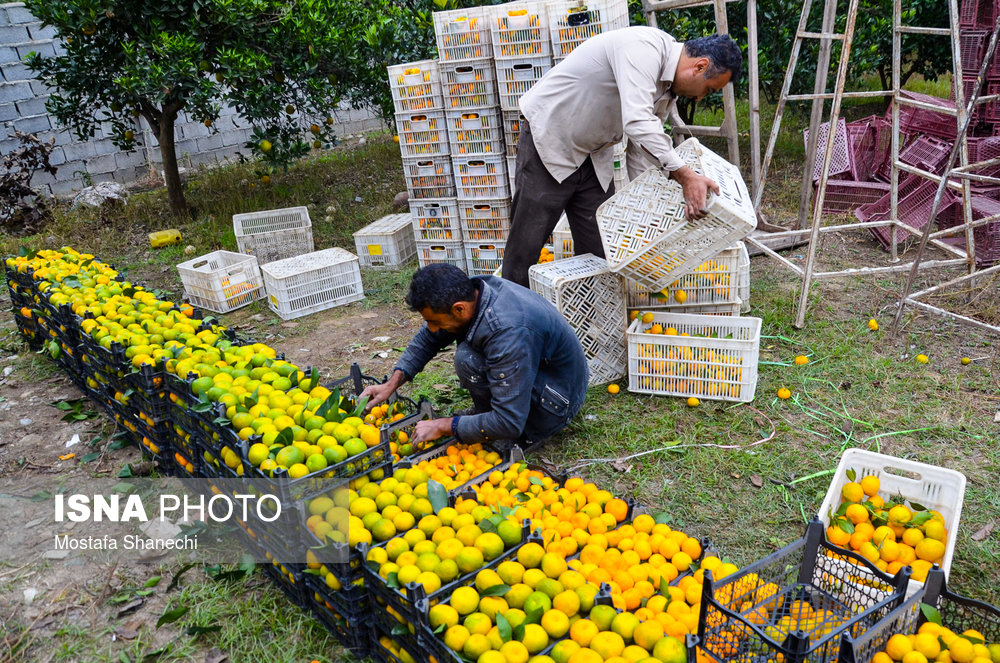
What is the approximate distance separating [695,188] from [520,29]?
2746 mm

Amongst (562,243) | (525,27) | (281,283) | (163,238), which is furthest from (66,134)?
(562,243)

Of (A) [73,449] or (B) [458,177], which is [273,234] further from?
(A) [73,449]

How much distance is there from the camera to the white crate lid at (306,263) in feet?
21.0

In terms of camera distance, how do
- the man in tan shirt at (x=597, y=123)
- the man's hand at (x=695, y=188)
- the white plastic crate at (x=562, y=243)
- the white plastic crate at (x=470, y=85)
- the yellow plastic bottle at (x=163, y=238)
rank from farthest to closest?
the yellow plastic bottle at (x=163, y=238), the white plastic crate at (x=470, y=85), the white plastic crate at (x=562, y=243), the man in tan shirt at (x=597, y=123), the man's hand at (x=695, y=188)

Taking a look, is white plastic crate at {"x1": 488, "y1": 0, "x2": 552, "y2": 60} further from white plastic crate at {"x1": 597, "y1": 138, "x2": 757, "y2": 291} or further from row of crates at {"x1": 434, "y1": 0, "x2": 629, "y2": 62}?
white plastic crate at {"x1": 597, "y1": 138, "x2": 757, "y2": 291}

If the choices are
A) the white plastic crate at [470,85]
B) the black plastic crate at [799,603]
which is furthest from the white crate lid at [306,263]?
the black plastic crate at [799,603]

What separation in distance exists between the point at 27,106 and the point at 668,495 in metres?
10.5

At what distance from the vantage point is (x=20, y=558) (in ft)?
11.7

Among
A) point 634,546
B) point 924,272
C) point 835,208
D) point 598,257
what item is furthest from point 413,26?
point 634,546

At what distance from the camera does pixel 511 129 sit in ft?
20.5

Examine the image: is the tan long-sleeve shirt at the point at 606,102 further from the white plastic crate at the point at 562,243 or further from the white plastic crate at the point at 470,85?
the white plastic crate at the point at 470,85

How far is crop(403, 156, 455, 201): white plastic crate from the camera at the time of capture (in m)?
6.75

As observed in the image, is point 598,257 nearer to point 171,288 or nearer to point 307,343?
point 307,343

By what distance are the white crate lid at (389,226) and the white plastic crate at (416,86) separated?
51.3 inches
